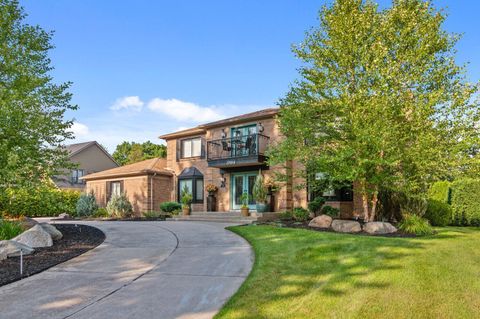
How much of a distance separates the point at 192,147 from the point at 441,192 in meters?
14.1

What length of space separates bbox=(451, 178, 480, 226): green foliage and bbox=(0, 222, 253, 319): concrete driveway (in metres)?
10.2

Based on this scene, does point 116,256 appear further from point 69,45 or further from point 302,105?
point 69,45

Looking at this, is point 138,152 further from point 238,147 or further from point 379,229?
point 379,229

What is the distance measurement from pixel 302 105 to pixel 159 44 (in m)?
7.08

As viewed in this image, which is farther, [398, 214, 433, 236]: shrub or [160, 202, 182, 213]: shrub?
[160, 202, 182, 213]: shrub

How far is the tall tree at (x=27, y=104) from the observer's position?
9164mm

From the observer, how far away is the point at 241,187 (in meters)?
19.3

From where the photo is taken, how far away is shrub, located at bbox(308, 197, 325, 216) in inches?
614

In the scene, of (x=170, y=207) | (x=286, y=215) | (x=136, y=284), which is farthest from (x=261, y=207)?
(x=136, y=284)

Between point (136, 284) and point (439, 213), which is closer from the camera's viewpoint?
point (136, 284)

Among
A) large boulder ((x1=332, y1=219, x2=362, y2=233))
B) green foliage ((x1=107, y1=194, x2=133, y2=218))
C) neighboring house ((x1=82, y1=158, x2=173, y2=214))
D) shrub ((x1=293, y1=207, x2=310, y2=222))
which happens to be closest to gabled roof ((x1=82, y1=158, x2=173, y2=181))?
neighboring house ((x1=82, y1=158, x2=173, y2=214))

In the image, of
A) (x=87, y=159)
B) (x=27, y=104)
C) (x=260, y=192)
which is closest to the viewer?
(x=27, y=104)

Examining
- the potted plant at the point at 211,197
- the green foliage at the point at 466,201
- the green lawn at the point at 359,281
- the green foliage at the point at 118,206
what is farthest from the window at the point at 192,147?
the green lawn at the point at 359,281

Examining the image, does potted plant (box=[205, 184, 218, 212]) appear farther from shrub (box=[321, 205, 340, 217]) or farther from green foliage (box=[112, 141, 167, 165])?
green foliage (box=[112, 141, 167, 165])
